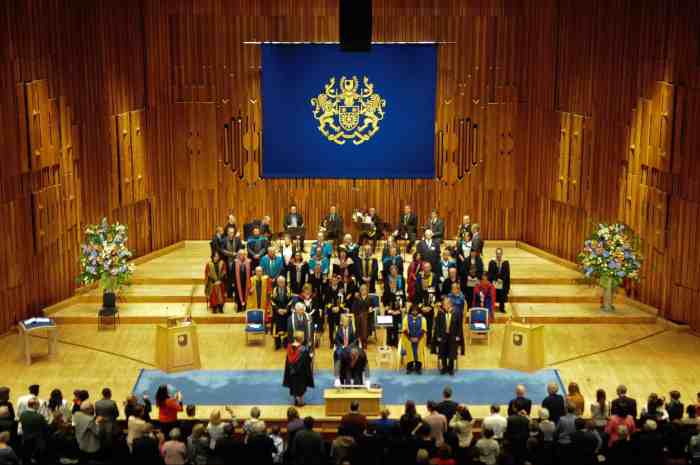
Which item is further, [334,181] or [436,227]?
[334,181]

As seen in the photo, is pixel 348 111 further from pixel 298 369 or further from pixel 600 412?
pixel 600 412

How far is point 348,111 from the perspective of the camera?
2047cm

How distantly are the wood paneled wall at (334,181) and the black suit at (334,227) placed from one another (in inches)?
57.3

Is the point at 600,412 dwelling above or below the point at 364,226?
below

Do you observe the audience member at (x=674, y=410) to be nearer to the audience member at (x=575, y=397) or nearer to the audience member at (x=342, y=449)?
the audience member at (x=575, y=397)

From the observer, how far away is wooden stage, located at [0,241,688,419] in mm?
14609

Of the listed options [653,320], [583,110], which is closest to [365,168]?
[583,110]

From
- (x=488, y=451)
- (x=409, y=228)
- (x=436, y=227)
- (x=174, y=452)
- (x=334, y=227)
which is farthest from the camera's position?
(x=409, y=228)

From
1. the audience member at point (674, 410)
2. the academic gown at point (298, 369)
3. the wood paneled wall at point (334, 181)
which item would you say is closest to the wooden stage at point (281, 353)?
the academic gown at point (298, 369)

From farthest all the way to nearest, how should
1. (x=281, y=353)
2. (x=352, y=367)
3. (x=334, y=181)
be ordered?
1. (x=334, y=181)
2. (x=281, y=353)
3. (x=352, y=367)

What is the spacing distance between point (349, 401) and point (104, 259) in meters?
5.43

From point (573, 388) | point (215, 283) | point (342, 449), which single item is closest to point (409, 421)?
point (342, 449)

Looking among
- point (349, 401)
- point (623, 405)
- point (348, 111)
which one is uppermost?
point (348, 111)

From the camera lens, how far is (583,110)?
18.8m
